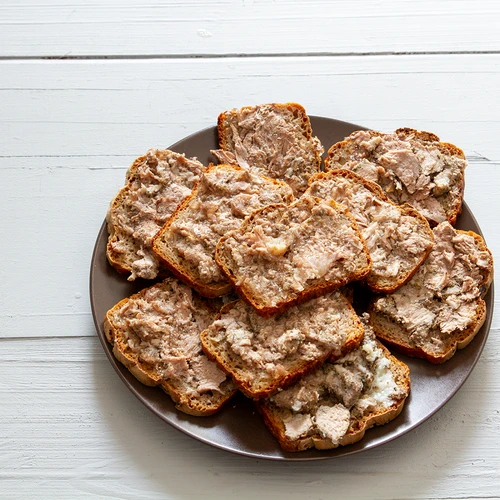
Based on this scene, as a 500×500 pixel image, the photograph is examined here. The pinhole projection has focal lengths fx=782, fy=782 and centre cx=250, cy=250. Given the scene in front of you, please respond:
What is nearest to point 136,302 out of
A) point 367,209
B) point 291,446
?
point 291,446

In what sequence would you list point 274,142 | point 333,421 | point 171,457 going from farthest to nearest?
point 274,142
point 171,457
point 333,421

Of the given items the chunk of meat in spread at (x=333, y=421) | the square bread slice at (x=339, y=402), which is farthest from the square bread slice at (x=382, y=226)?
the chunk of meat in spread at (x=333, y=421)

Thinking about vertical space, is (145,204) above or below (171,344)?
above

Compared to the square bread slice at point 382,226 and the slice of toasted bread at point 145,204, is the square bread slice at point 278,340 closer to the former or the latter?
the square bread slice at point 382,226

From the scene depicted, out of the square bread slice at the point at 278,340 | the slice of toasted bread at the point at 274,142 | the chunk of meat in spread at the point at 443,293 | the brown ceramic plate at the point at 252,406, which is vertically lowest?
the brown ceramic plate at the point at 252,406

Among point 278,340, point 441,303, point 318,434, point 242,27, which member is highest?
point 242,27

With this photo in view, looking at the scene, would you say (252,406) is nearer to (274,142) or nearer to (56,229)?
(274,142)

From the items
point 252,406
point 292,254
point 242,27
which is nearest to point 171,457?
point 252,406
